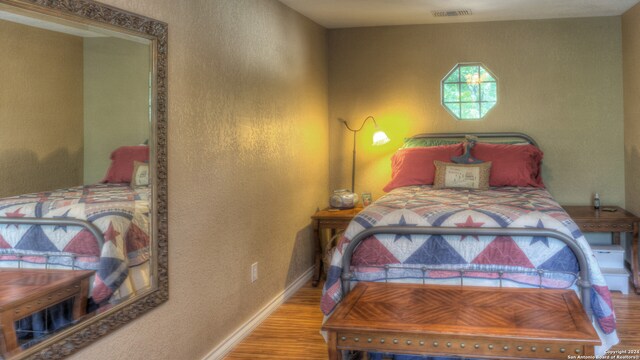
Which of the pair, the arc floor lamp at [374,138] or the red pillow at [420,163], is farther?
the arc floor lamp at [374,138]

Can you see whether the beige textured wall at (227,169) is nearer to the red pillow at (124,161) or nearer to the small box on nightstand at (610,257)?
the red pillow at (124,161)

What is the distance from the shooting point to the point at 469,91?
16.5 ft

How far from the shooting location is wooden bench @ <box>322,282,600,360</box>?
1989 millimetres

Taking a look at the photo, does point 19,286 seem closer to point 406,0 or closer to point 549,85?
point 406,0

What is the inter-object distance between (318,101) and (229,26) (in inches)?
74.4

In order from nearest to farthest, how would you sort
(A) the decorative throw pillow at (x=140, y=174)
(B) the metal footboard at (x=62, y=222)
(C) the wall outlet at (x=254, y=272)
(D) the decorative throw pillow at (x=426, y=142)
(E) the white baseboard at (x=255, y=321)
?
(B) the metal footboard at (x=62, y=222) < (A) the decorative throw pillow at (x=140, y=174) < (E) the white baseboard at (x=255, y=321) < (C) the wall outlet at (x=254, y=272) < (D) the decorative throw pillow at (x=426, y=142)

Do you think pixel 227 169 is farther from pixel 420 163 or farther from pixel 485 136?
pixel 485 136

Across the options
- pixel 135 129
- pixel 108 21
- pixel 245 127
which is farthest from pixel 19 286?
pixel 245 127

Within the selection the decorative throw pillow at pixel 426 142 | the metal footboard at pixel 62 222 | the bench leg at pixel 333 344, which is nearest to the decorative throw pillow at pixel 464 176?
the decorative throw pillow at pixel 426 142

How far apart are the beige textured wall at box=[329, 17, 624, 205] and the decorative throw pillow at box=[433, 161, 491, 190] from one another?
0.87 m

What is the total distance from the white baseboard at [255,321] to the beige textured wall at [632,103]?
8.70 ft

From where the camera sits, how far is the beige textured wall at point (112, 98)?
6.56 feet

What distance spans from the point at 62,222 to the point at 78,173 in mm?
172

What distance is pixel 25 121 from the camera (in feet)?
5.59
